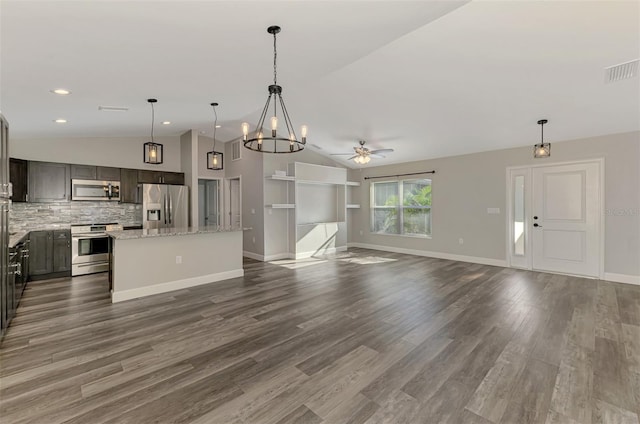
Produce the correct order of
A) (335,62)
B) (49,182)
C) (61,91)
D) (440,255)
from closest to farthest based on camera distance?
(61,91)
(335,62)
(49,182)
(440,255)

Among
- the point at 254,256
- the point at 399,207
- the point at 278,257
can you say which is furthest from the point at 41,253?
the point at 399,207

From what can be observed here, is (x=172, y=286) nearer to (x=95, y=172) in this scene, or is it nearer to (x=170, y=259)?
(x=170, y=259)

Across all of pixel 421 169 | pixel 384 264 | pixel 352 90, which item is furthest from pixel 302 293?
pixel 421 169

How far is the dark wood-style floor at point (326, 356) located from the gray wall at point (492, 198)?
3.35 ft

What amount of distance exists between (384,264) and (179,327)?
440 cm

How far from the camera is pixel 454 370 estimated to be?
Answer: 2340 millimetres

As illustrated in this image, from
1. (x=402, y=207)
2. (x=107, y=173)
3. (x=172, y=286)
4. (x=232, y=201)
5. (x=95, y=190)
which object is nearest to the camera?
(x=172, y=286)

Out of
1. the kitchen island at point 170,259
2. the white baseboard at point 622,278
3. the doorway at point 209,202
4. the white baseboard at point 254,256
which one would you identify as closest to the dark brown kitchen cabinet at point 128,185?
the kitchen island at point 170,259

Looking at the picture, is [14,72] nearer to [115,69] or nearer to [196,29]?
[115,69]

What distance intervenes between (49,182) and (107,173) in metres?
0.91

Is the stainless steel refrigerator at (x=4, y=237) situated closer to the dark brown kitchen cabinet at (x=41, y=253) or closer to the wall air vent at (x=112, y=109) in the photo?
the wall air vent at (x=112, y=109)

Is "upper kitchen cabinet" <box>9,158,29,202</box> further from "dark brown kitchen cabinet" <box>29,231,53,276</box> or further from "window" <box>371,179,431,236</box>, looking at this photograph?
"window" <box>371,179,431,236</box>

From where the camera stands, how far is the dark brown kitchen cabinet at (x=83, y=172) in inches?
221

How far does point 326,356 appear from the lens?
2561 mm
